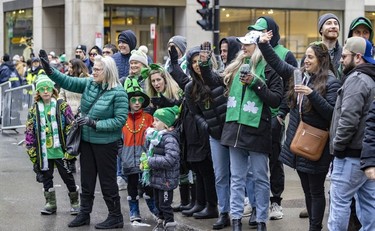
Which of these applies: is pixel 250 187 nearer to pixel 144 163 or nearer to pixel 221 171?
pixel 221 171

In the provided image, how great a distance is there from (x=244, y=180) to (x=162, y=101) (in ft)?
5.52

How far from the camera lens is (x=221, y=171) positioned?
910cm

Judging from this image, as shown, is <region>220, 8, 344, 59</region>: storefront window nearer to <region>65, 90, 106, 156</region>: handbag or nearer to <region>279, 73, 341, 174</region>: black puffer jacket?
<region>65, 90, 106, 156</region>: handbag

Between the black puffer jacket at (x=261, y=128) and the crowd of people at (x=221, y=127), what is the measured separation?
0.01 metres

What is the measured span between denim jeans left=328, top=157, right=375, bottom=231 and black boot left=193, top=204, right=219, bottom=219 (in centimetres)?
270

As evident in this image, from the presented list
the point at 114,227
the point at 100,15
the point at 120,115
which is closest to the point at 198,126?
the point at 120,115

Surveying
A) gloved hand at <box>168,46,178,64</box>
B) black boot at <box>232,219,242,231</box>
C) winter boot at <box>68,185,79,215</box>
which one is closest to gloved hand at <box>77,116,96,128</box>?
winter boot at <box>68,185,79,215</box>

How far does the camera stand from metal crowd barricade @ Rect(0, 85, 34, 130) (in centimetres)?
2058

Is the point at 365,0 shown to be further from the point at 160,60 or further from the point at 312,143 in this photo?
the point at 312,143

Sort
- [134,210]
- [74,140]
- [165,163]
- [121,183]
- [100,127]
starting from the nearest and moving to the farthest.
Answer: [165,163], [100,127], [74,140], [134,210], [121,183]

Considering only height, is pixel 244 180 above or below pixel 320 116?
below

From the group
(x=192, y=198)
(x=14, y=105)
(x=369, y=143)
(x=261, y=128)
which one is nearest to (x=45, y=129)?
(x=192, y=198)

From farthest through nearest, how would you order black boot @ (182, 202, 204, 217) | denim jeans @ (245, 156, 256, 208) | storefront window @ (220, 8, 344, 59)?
storefront window @ (220, 8, 344, 59)
black boot @ (182, 202, 204, 217)
denim jeans @ (245, 156, 256, 208)

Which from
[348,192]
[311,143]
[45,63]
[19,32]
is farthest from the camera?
[19,32]
